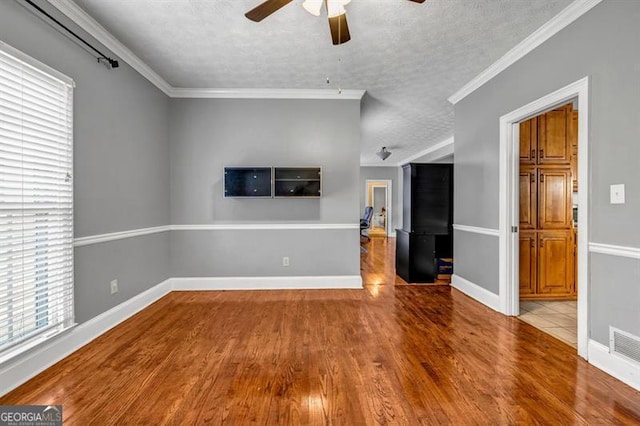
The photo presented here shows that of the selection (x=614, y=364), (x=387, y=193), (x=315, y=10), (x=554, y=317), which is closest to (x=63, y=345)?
(x=315, y=10)

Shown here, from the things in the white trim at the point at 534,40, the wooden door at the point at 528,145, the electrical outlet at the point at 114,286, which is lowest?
the electrical outlet at the point at 114,286

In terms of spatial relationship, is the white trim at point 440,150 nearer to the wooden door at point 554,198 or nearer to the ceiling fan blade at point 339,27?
the wooden door at point 554,198

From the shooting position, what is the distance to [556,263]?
141 inches

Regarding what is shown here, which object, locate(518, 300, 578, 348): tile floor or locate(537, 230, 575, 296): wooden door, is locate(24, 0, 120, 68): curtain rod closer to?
locate(518, 300, 578, 348): tile floor

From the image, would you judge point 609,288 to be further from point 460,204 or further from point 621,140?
point 460,204

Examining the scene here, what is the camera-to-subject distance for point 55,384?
1.88 metres

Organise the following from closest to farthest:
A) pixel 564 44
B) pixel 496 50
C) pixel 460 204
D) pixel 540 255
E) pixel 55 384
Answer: pixel 55 384, pixel 564 44, pixel 496 50, pixel 540 255, pixel 460 204

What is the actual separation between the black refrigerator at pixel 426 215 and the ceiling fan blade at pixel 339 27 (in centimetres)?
266

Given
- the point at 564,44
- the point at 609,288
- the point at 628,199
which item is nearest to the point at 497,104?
the point at 564,44

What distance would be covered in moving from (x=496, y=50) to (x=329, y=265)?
3074mm

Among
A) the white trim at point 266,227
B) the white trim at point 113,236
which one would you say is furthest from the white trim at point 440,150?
the white trim at point 113,236

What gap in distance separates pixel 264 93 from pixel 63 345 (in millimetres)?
3328

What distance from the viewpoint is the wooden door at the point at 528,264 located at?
3529mm

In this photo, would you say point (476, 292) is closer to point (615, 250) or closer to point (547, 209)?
point (547, 209)
